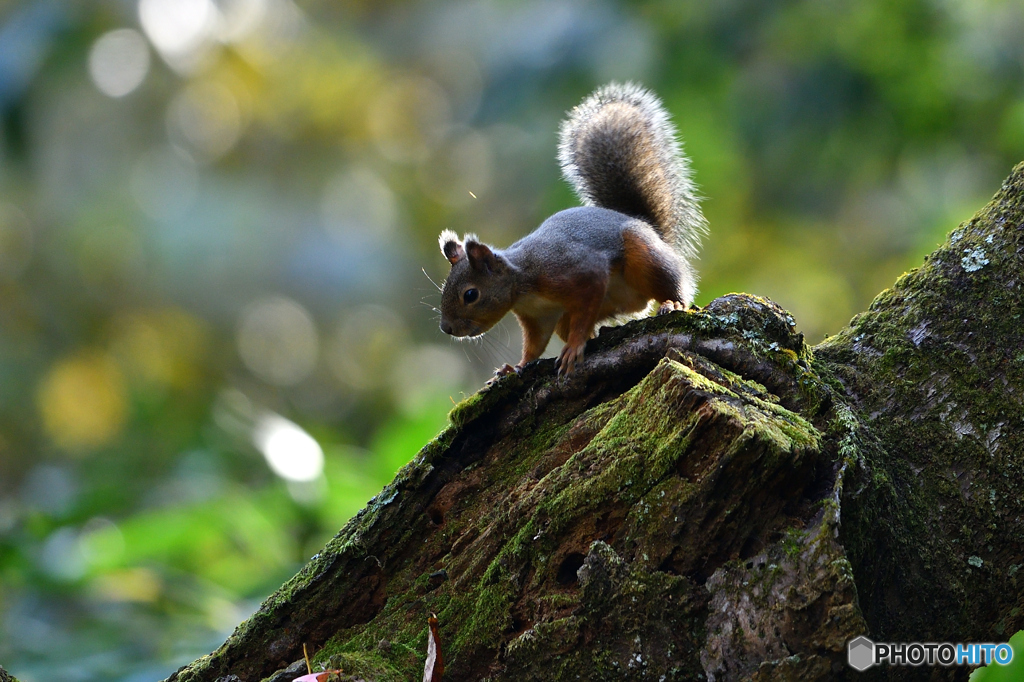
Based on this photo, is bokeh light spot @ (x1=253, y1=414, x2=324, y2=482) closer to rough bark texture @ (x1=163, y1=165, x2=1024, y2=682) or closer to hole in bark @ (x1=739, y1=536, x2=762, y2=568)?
rough bark texture @ (x1=163, y1=165, x2=1024, y2=682)

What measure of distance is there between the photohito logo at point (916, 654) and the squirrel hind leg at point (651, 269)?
4.52 feet

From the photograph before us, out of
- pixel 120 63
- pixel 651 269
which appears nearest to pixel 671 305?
pixel 651 269

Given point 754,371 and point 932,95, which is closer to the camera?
point 754,371

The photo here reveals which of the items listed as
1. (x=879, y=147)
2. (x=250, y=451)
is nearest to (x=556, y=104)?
(x=879, y=147)

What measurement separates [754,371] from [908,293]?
427mm

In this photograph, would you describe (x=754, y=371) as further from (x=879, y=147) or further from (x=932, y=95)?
(x=879, y=147)

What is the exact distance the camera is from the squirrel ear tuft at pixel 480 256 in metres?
3.03

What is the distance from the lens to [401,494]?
1.95 metres

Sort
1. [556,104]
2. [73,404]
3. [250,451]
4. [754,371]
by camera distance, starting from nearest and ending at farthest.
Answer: [754,371] → [250,451] → [556,104] → [73,404]

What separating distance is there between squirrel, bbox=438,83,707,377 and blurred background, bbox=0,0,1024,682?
0.39m

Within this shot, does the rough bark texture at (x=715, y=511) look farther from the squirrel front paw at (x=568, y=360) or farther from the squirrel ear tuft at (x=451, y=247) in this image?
the squirrel ear tuft at (x=451, y=247)

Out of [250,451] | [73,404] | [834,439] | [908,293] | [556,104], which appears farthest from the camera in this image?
[73,404]

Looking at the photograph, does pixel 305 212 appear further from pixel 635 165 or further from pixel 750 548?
pixel 750 548

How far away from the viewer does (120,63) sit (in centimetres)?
1148
